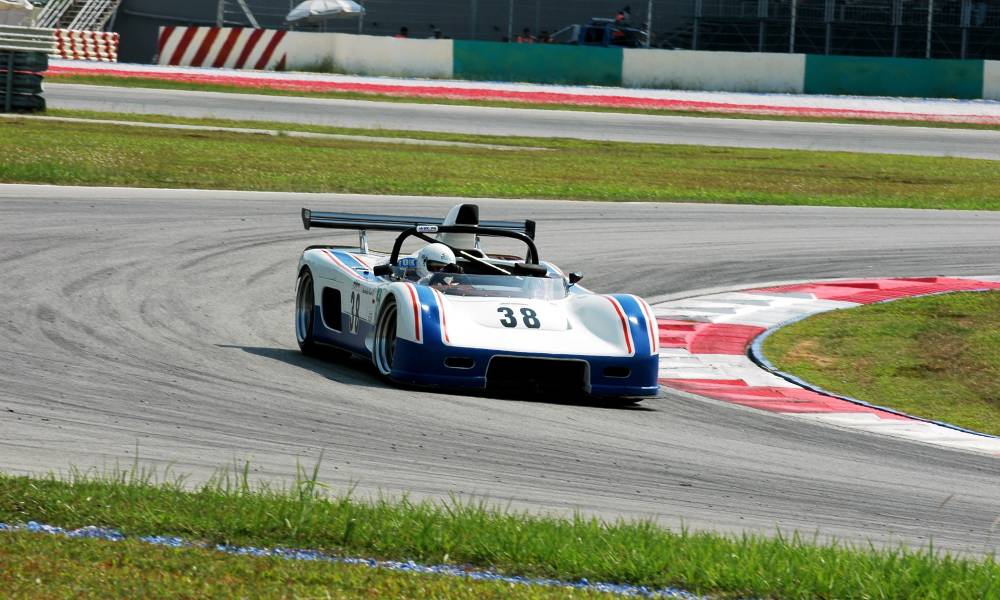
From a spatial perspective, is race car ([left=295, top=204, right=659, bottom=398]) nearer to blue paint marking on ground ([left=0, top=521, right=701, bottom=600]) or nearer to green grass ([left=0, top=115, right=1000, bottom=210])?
blue paint marking on ground ([left=0, top=521, right=701, bottom=600])

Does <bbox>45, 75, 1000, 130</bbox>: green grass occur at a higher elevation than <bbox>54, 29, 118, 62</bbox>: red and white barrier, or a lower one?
lower

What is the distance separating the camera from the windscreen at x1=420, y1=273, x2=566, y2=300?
959 cm

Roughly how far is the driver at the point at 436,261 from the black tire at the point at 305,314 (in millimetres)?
978

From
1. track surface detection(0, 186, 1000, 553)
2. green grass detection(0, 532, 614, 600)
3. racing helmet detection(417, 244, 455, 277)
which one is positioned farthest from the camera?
racing helmet detection(417, 244, 455, 277)

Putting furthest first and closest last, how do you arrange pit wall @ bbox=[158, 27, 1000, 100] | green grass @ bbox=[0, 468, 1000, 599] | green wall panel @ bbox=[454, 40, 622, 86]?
green wall panel @ bbox=[454, 40, 622, 86], pit wall @ bbox=[158, 27, 1000, 100], green grass @ bbox=[0, 468, 1000, 599]

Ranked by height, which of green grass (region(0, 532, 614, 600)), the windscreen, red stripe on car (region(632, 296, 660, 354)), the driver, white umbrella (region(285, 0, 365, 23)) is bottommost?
red stripe on car (region(632, 296, 660, 354))

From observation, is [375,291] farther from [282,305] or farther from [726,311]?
[726,311]

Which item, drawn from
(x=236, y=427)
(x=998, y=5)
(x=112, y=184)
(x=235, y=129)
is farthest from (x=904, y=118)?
(x=236, y=427)

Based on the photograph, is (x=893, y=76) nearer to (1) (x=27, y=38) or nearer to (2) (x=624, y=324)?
(1) (x=27, y=38)

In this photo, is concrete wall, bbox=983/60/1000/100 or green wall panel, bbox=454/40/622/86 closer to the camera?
concrete wall, bbox=983/60/1000/100

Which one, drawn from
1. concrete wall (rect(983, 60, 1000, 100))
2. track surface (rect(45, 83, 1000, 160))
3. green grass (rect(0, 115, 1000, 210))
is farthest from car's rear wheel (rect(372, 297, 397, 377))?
concrete wall (rect(983, 60, 1000, 100))

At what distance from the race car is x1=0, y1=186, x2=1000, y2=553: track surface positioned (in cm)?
21

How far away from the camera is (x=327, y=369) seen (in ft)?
31.8

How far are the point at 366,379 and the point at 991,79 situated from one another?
31299mm
